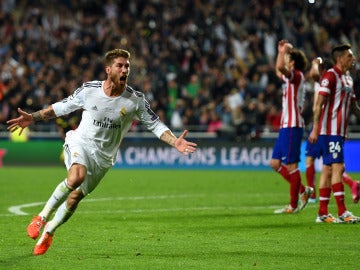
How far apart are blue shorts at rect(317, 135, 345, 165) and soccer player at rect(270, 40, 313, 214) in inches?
58.2

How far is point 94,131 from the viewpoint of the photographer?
970cm

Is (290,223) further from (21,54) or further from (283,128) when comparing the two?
(21,54)

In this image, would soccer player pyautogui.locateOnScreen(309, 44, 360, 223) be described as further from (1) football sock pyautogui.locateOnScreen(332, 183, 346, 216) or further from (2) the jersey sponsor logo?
(2) the jersey sponsor logo

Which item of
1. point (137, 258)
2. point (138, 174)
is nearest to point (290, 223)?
point (137, 258)

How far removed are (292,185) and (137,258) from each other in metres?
5.27

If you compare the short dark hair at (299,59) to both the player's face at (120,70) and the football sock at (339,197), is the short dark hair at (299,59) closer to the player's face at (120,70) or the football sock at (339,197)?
the football sock at (339,197)

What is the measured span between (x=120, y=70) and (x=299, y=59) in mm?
4744

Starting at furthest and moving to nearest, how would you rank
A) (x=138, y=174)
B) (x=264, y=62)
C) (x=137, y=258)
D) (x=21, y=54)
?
(x=21, y=54)
(x=264, y=62)
(x=138, y=174)
(x=137, y=258)

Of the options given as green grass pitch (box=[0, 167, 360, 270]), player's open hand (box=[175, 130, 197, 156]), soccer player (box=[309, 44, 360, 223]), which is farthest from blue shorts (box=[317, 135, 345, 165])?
player's open hand (box=[175, 130, 197, 156])

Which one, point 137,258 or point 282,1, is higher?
point 282,1

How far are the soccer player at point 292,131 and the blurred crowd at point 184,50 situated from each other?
33.2ft

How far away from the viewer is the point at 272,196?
16.7 m

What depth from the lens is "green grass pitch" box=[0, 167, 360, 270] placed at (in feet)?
28.8

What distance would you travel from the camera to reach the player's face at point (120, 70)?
9594 mm
